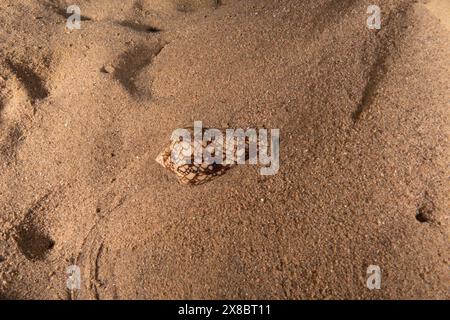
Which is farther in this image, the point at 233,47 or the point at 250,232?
the point at 233,47

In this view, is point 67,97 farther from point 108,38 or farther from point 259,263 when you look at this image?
point 259,263

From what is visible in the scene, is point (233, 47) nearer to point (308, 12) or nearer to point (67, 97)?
point (308, 12)

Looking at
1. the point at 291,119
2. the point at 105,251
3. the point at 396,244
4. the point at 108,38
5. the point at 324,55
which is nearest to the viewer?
the point at 396,244

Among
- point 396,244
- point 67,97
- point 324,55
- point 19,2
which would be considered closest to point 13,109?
point 67,97

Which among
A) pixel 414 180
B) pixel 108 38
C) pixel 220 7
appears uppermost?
Result: pixel 220 7

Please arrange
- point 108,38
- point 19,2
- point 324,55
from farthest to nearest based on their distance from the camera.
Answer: point 19,2 → point 108,38 → point 324,55

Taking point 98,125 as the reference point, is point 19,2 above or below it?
above
